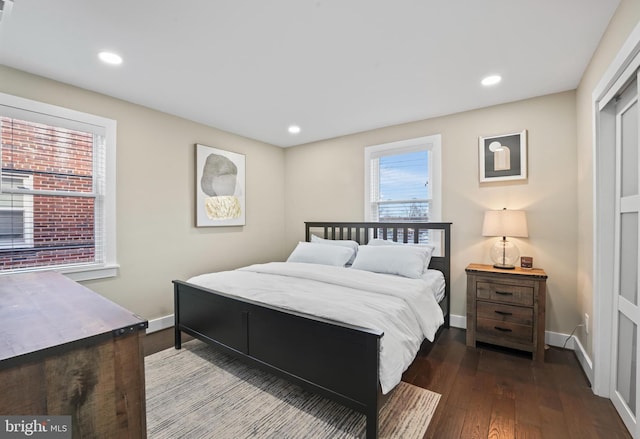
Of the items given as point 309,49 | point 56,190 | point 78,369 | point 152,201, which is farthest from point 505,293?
point 56,190

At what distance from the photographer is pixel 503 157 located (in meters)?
3.10

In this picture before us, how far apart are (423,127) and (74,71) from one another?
3583 millimetres

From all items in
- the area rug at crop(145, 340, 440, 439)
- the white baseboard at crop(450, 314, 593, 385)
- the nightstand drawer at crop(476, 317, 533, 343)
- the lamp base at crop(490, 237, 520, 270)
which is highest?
the lamp base at crop(490, 237, 520, 270)

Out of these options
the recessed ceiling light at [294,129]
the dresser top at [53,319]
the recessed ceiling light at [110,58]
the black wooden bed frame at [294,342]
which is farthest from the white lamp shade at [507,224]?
the recessed ceiling light at [110,58]

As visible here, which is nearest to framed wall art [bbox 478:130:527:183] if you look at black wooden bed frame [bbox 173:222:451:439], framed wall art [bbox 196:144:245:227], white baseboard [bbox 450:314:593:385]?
white baseboard [bbox 450:314:593:385]

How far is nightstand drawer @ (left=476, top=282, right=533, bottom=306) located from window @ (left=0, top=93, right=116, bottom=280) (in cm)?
367

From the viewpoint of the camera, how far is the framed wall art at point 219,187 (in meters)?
3.72

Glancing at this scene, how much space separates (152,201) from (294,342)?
2.39 metres

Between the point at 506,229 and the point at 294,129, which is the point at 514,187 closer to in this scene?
the point at 506,229

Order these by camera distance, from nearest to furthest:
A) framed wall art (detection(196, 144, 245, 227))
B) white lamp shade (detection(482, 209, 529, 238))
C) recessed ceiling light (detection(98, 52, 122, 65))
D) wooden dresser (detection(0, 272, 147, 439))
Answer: wooden dresser (detection(0, 272, 147, 439))
recessed ceiling light (detection(98, 52, 122, 65))
white lamp shade (detection(482, 209, 529, 238))
framed wall art (detection(196, 144, 245, 227))

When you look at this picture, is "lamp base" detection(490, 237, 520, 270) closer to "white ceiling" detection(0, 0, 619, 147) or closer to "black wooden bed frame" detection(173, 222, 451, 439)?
"white ceiling" detection(0, 0, 619, 147)

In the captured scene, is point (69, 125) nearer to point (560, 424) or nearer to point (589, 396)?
point (560, 424)

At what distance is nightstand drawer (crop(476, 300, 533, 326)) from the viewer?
261 centimetres

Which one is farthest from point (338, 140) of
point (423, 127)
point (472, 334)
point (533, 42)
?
point (472, 334)
